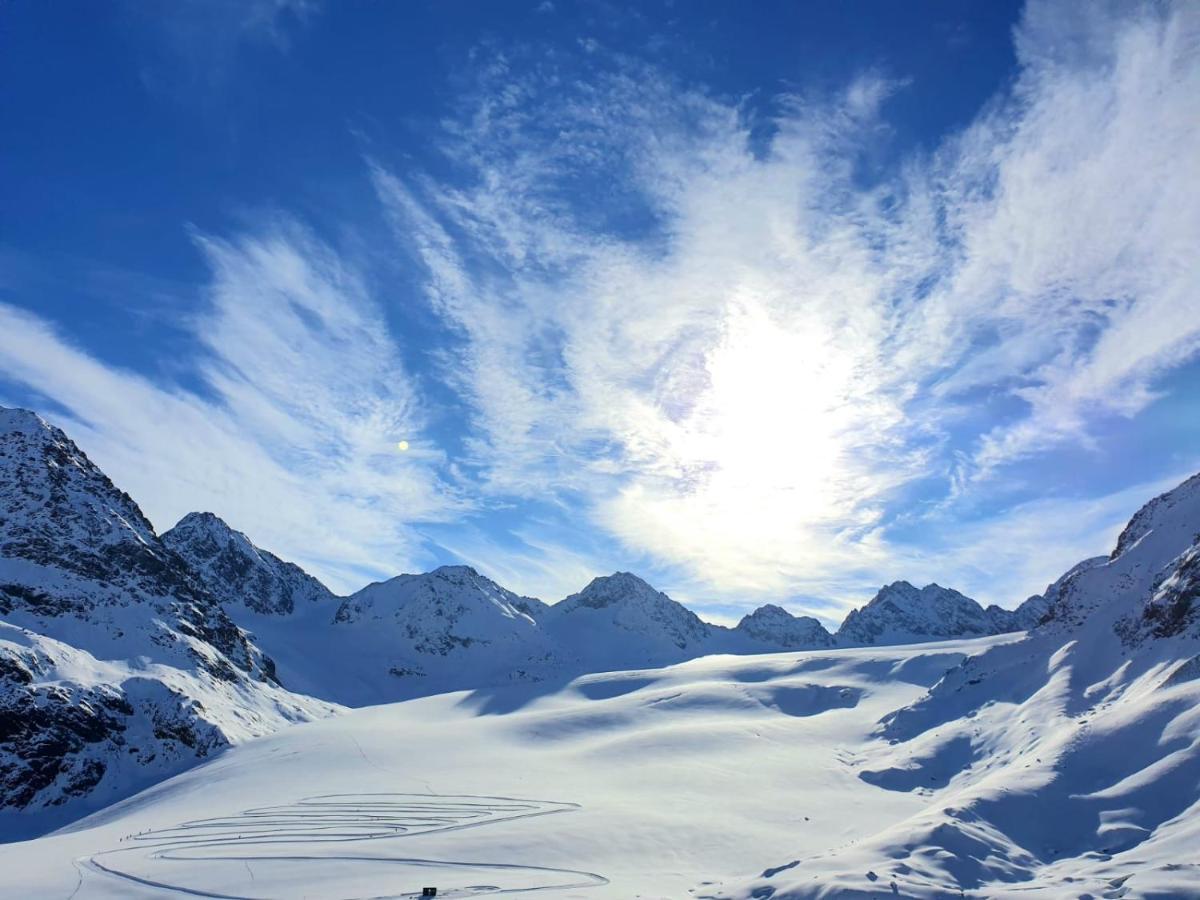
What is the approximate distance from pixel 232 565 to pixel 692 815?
143898mm

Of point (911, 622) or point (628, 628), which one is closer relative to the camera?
point (628, 628)

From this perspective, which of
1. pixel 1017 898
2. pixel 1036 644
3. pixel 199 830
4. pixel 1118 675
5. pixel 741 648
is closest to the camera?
pixel 1017 898

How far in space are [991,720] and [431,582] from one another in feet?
458

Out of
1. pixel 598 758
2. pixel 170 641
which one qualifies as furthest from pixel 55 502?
pixel 598 758

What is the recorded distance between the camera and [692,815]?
2869 cm

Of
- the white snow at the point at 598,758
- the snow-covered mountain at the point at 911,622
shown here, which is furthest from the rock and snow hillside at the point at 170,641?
the snow-covered mountain at the point at 911,622

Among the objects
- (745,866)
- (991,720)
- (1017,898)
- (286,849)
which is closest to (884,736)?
(991,720)

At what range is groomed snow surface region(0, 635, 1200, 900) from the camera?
18.7m

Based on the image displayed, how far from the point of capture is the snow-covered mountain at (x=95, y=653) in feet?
156

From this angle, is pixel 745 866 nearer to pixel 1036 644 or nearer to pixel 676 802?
pixel 676 802

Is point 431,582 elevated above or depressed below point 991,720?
above

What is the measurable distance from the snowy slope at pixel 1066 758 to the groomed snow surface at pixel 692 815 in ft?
0.38

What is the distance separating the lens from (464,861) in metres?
22.3

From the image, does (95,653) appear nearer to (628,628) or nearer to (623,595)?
(628,628)
